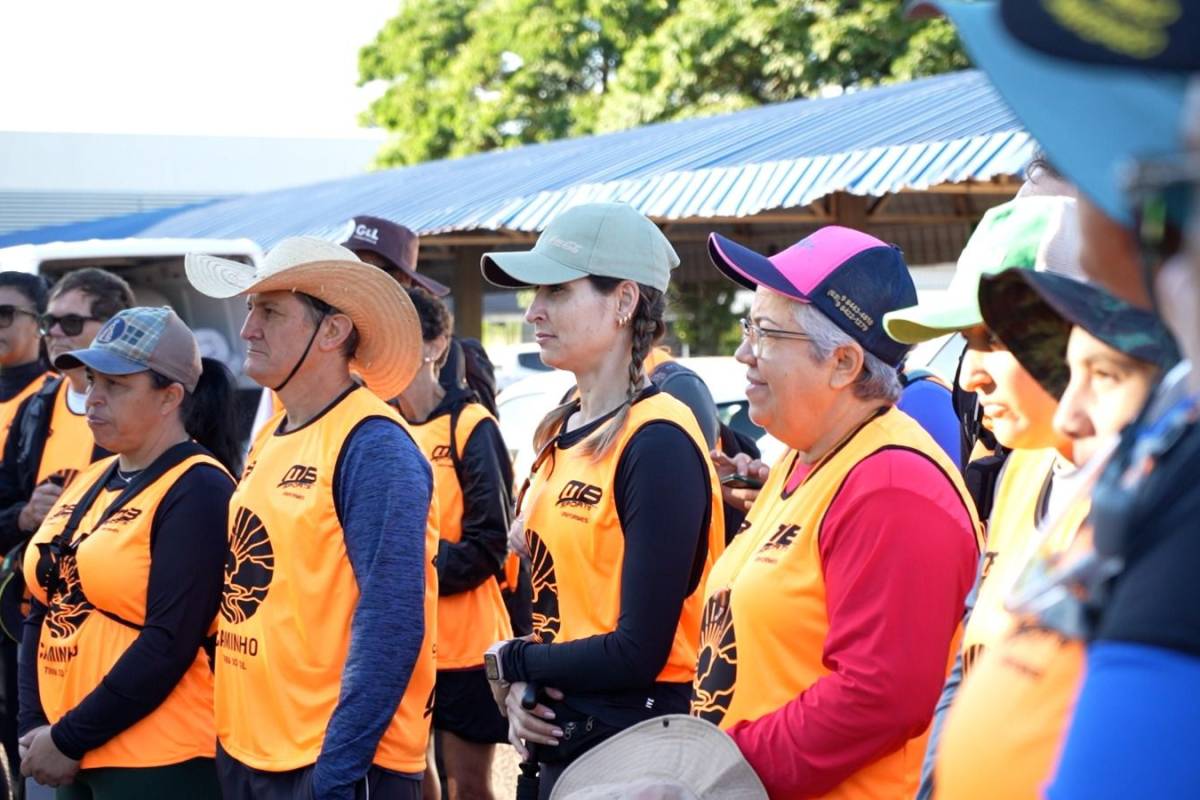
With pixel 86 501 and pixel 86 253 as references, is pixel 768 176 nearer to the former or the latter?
pixel 86 253

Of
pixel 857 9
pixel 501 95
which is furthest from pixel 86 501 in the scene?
pixel 501 95

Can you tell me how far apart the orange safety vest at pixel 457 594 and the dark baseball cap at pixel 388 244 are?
0.73 m

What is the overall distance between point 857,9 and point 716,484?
2220 cm

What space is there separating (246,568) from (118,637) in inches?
25.6

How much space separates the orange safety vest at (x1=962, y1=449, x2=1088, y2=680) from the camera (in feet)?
7.56

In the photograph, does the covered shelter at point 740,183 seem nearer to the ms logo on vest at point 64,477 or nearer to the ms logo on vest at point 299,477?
the ms logo on vest at point 299,477

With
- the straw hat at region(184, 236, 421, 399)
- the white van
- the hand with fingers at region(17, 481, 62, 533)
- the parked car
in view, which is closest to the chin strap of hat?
the straw hat at region(184, 236, 421, 399)

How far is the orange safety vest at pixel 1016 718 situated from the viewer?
1614mm

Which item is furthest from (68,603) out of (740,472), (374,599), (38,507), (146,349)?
(740,472)

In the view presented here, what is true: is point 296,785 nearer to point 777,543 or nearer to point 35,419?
point 777,543

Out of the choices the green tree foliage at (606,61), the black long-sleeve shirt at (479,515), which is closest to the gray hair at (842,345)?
the black long-sleeve shirt at (479,515)

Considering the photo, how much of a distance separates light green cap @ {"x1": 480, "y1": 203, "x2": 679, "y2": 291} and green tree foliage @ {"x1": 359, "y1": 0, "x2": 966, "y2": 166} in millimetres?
19300

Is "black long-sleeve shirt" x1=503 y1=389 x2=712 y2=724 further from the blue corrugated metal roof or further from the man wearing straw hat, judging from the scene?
the blue corrugated metal roof

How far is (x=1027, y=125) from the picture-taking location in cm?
133
